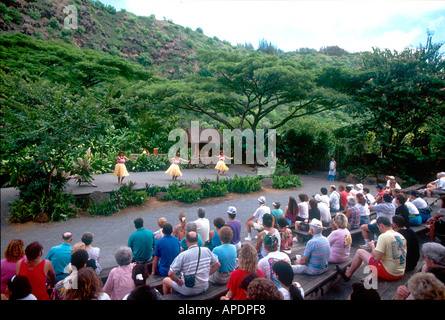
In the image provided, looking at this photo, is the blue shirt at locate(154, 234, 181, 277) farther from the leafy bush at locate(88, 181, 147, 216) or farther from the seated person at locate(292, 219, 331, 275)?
the leafy bush at locate(88, 181, 147, 216)

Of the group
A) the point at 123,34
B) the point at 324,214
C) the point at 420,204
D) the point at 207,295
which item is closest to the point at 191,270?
the point at 207,295

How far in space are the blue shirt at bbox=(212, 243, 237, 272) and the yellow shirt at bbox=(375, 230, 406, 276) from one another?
2118 millimetres

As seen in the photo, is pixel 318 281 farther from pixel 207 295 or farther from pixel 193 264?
pixel 193 264

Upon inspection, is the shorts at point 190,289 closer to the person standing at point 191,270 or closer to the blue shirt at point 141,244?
the person standing at point 191,270

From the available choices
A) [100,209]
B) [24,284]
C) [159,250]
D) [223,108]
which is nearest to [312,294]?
[159,250]

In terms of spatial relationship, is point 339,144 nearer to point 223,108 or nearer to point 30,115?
point 223,108

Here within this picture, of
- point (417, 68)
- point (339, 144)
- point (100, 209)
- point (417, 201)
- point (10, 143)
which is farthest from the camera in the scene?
point (339, 144)

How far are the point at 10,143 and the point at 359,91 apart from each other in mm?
17430

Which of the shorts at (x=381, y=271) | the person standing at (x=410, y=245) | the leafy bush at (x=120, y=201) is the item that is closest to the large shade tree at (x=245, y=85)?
the leafy bush at (x=120, y=201)

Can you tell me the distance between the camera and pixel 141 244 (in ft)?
13.4

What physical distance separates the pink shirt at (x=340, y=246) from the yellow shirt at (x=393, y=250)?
56 cm

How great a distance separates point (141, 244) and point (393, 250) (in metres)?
3.73

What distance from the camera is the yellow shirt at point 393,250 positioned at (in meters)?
3.64

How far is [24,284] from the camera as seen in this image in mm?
2174
